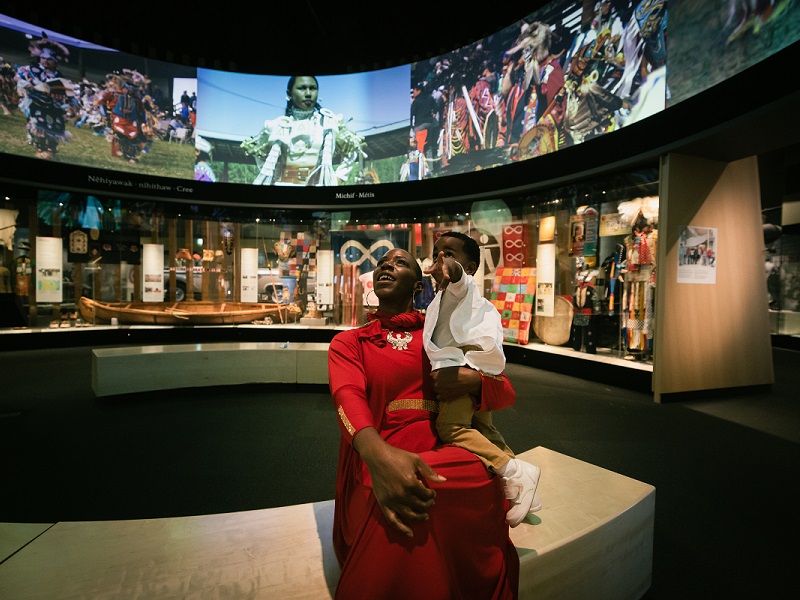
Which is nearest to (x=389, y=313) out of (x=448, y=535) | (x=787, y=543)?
(x=448, y=535)

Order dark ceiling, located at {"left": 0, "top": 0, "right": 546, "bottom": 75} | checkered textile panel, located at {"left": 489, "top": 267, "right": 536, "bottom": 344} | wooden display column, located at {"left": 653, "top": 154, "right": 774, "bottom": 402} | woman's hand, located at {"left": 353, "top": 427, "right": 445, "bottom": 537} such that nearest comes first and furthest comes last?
woman's hand, located at {"left": 353, "top": 427, "right": 445, "bottom": 537} < wooden display column, located at {"left": 653, "top": 154, "right": 774, "bottom": 402} < dark ceiling, located at {"left": 0, "top": 0, "right": 546, "bottom": 75} < checkered textile panel, located at {"left": 489, "top": 267, "right": 536, "bottom": 344}

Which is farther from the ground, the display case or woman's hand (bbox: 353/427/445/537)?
the display case

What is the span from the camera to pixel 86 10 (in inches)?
266

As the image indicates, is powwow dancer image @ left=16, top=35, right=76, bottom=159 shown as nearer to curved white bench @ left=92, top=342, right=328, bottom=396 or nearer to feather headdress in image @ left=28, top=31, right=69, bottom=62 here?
feather headdress in image @ left=28, top=31, right=69, bottom=62

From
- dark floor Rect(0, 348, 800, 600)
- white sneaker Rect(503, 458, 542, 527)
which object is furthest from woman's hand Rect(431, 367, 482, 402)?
dark floor Rect(0, 348, 800, 600)

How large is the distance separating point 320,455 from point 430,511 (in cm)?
254

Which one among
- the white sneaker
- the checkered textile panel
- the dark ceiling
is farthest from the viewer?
the checkered textile panel

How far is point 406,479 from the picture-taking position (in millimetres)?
1055

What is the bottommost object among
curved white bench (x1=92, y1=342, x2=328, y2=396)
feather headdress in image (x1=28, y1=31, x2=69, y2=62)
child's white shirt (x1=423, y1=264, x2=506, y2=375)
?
curved white bench (x1=92, y1=342, x2=328, y2=396)

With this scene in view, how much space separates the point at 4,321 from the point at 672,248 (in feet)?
37.9

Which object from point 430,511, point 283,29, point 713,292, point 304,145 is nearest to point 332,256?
point 304,145

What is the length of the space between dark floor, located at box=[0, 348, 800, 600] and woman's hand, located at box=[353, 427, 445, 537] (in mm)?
1590

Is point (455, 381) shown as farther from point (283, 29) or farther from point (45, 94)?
point (45, 94)

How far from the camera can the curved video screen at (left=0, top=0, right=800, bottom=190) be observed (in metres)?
6.37
